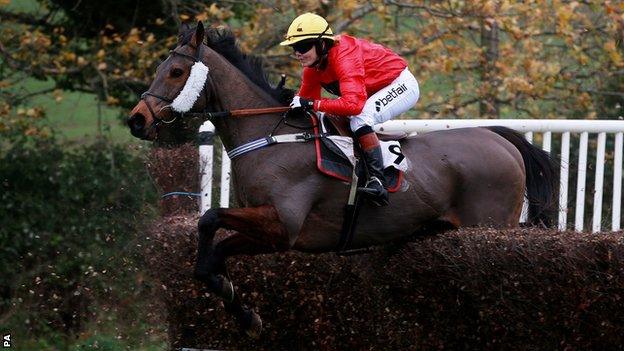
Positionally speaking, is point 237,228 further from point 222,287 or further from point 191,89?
point 191,89

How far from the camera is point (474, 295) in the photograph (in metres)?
5.59

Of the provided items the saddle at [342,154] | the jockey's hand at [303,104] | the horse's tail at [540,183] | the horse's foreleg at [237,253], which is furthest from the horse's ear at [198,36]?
the horse's tail at [540,183]

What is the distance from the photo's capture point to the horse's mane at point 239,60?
5.97 m

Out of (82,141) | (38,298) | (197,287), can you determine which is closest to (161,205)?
(197,287)

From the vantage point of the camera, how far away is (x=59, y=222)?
10484 millimetres

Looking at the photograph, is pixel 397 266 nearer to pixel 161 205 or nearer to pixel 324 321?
pixel 324 321

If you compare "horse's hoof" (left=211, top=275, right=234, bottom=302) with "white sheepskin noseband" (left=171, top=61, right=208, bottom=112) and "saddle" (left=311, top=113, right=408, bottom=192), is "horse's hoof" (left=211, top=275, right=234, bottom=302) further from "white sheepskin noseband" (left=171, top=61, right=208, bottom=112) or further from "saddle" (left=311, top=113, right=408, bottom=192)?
"white sheepskin noseband" (left=171, top=61, right=208, bottom=112)

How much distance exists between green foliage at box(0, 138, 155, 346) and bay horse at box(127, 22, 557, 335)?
11.8 ft

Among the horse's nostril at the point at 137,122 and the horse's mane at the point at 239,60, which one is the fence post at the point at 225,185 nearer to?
the horse's mane at the point at 239,60

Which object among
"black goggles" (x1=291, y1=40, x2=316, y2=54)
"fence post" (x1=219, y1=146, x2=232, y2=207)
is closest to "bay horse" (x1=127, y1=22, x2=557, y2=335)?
"black goggles" (x1=291, y1=40, x2=316, y2=54)

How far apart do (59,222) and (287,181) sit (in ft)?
17.5

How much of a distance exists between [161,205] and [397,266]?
1.76m

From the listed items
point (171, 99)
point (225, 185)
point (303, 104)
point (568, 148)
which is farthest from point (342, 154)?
point (568, 148)

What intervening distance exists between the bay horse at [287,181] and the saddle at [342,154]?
0.05 m
